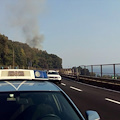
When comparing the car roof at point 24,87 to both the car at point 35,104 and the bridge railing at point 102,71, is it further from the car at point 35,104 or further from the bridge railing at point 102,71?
the bridge railing at point 102,71

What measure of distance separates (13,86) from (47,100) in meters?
0.57

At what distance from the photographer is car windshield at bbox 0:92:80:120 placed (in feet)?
10.8

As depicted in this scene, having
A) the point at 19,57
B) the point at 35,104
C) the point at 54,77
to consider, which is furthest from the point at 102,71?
the point at 19,57

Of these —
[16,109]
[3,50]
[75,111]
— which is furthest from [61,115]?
[3,50]

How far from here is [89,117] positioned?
316 centimetres

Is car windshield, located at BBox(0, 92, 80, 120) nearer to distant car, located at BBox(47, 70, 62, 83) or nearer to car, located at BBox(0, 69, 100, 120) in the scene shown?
car, located at BBox(0, 69, 100, 120)

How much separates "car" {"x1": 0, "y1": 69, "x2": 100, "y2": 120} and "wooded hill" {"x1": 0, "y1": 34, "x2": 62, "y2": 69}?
63.2 m

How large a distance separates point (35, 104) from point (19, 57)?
121960 millimetres

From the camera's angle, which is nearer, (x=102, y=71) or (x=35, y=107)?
(x=35, y=107)

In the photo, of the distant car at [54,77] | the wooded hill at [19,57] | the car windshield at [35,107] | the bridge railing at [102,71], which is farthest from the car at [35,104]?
the wooded hill at [19,57]

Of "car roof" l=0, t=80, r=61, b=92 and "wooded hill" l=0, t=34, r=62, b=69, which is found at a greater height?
"wooded hill" l=0, t=34, r=62, b=69

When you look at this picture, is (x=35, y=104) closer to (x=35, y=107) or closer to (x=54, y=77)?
(x=35, y=107)

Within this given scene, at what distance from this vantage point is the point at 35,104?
3.67 metres

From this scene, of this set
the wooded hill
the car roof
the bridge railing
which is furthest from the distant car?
the wooded hill
